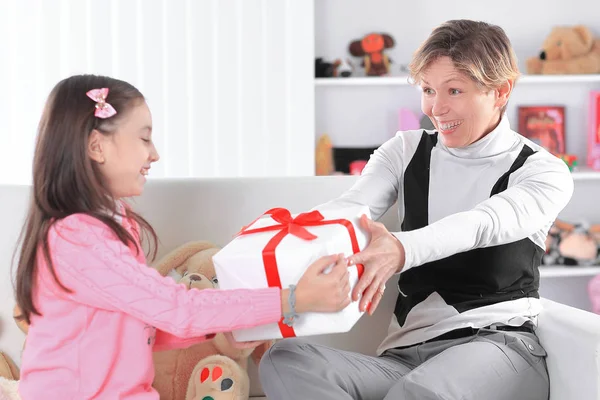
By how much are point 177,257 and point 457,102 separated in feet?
2.22

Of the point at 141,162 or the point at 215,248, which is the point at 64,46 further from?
the point at 141,162

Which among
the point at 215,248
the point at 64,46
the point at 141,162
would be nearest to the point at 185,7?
the point at 64,46

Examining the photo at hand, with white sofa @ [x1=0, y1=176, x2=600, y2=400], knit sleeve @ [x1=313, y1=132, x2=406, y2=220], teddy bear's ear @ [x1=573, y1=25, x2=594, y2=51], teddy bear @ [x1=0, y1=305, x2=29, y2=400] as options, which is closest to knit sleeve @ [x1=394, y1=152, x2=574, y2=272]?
knit sleeve @ [x1=313, y1=132, x2=406, y2=220]

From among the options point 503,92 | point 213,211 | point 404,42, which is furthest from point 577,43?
point 213,211

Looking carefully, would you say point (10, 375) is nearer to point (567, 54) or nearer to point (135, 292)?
point (135, 292)

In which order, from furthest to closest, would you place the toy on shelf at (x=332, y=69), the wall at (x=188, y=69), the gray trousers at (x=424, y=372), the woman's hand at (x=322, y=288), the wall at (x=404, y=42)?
the wall at (x=404, y=42) < the toy on shelf at (x=332, y=69) < the wall at (x=188, y=69) < the gray trousers at (x=424, y=372) < the woman's hand at (x=322, y=288)

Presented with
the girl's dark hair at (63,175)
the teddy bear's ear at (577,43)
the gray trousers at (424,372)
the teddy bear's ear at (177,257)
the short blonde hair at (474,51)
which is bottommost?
the gray trousers at (424,372)

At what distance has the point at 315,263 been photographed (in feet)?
4.08

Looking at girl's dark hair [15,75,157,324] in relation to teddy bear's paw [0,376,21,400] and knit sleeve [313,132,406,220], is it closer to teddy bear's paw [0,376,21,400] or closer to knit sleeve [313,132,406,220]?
teddy bear's paw [0,376,21,400]

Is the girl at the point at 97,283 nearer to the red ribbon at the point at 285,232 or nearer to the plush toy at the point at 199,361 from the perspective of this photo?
the red ribbon at the point at 285,232

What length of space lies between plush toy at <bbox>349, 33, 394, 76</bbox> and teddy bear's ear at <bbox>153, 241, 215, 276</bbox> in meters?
1.93

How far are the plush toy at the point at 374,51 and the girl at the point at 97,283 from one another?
2.23m

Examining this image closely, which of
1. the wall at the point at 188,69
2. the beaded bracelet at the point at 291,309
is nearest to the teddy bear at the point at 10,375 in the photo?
the beaded bracelet at the point at 291,309

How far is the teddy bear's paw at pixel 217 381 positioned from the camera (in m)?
1.59
